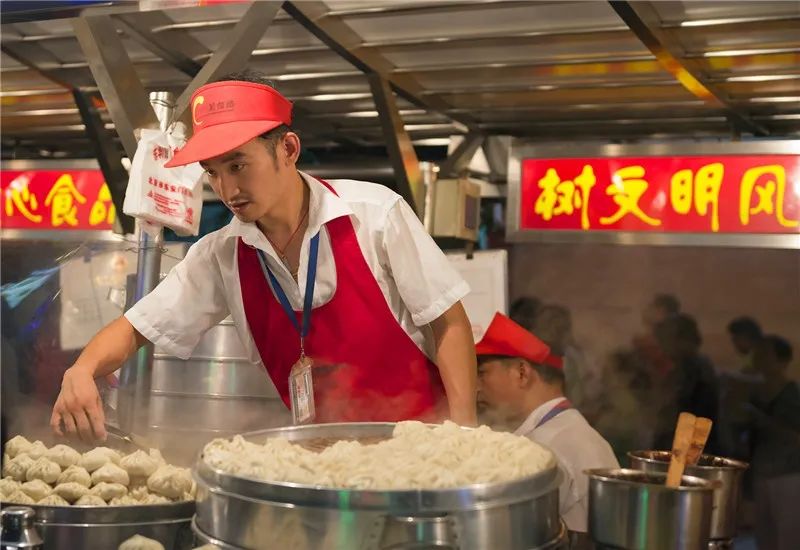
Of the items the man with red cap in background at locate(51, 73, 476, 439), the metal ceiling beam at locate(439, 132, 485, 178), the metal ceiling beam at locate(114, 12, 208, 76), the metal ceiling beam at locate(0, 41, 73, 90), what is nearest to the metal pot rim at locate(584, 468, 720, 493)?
the man with red cap in background at locate(51, 73, 476, 439)

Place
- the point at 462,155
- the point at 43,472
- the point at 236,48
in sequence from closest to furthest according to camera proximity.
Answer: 1. the point at 43,472
2. the point at 236,48
3. the point at 462,155

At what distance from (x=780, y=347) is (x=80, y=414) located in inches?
180

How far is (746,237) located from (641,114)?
1.15m

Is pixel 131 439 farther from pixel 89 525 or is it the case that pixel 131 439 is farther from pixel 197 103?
pixel 197 103

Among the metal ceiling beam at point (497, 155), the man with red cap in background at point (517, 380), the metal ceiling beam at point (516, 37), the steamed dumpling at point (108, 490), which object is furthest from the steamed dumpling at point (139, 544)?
the metal ceiling beam at point (497, 155)

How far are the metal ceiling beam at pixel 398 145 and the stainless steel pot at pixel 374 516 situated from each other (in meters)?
2.76

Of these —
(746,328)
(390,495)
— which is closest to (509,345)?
(390,495)

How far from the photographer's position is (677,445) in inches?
65.9

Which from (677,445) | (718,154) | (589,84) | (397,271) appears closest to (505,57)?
(589,84)

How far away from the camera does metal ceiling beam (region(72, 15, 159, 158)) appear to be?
9.67 ft

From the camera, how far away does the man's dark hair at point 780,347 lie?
5.51 m

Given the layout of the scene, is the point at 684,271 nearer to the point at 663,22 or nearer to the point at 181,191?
the point at 663,22

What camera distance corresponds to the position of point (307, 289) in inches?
90.7

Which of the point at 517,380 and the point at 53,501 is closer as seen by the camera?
the point at 53,501
